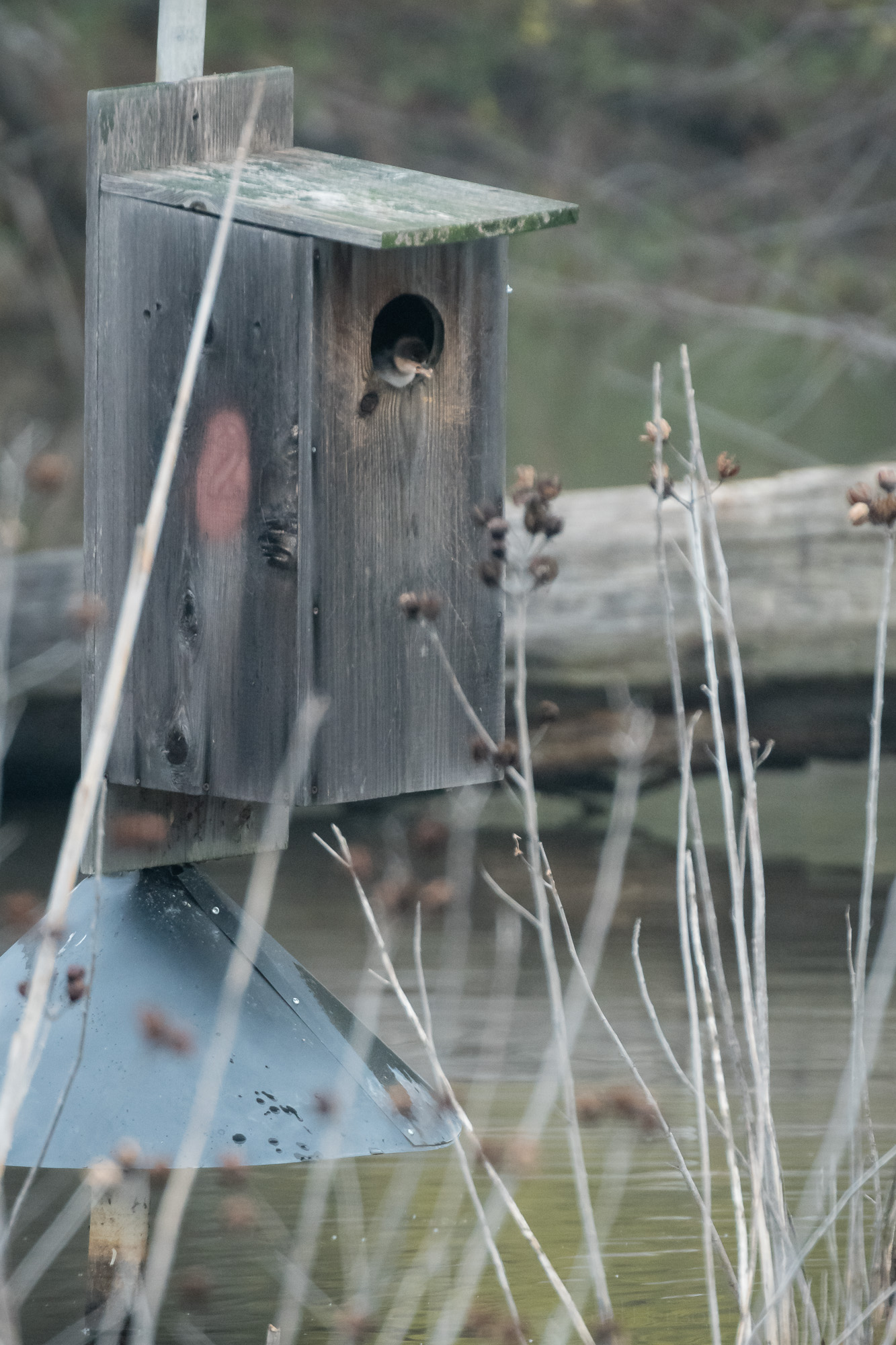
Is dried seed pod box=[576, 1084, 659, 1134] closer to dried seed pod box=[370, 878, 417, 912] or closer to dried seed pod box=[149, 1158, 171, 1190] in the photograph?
dried seed pod box=[370, 878, 417, 912]

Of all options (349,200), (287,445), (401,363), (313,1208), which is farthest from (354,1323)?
(349,200)

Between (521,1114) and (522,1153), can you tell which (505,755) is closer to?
(522,1153)

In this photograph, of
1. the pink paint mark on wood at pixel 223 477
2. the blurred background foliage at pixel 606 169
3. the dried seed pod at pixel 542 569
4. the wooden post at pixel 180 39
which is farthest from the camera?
the blurred background foliage at pixel 606 169

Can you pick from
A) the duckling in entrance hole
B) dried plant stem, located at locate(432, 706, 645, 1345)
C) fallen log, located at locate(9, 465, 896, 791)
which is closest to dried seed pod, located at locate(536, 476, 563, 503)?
dried plant stem, located at locate(432, 706, 645, 1345)

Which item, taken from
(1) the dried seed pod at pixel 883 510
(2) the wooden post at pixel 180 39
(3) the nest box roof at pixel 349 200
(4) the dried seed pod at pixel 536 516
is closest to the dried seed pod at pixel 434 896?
(4) the dried seed pod at pixel 536 516

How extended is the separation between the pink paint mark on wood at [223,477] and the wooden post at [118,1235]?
38.8 inches

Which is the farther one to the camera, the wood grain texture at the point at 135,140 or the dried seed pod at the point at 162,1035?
the wood grain texture at the point at 135,140

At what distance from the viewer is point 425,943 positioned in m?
5.50

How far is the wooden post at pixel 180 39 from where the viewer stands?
3213mm

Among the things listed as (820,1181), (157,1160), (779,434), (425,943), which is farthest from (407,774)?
(779,434)

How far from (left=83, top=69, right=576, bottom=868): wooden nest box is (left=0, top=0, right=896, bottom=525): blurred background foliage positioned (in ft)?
24.0

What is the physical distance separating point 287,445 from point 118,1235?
4.05 feet

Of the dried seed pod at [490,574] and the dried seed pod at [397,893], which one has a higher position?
the dried seed pod at [490,574]

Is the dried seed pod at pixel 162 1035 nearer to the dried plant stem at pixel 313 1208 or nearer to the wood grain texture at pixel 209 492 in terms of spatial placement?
the dried plant stem at pixel 313 1208
